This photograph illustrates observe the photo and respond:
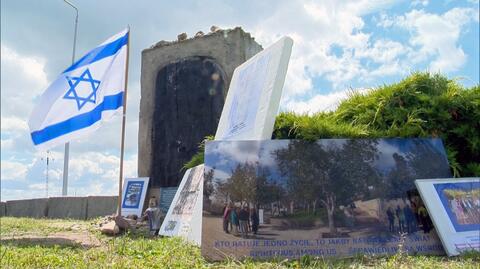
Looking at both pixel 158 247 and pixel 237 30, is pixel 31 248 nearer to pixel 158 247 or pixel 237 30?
pixel 158 247

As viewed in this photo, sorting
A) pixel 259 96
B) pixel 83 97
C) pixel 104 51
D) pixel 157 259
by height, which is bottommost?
pixel 157 259

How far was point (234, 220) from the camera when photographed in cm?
285

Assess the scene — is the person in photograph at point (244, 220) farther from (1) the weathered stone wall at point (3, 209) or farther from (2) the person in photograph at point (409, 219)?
(1) the weathered stone wall at point (3, 209)

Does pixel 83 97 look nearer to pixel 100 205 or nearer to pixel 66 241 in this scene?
pixel 66 241

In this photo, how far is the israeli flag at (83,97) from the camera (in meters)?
4.81

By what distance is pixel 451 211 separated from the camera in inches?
119

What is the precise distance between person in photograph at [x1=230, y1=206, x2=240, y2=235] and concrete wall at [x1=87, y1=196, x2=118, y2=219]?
4906 mm

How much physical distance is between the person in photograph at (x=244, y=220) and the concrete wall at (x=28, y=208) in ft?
22.8

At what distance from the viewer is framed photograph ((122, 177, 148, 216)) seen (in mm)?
6188

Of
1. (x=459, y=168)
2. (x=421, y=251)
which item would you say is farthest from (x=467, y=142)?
(x=421, y=251)

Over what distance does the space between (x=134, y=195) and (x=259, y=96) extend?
3.38 metres

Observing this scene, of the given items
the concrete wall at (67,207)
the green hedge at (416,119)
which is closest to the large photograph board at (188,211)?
the green hedge at (416,119)

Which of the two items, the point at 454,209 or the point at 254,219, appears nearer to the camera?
the point at 254,219

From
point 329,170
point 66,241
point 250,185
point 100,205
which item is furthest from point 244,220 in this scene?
point 100,205
